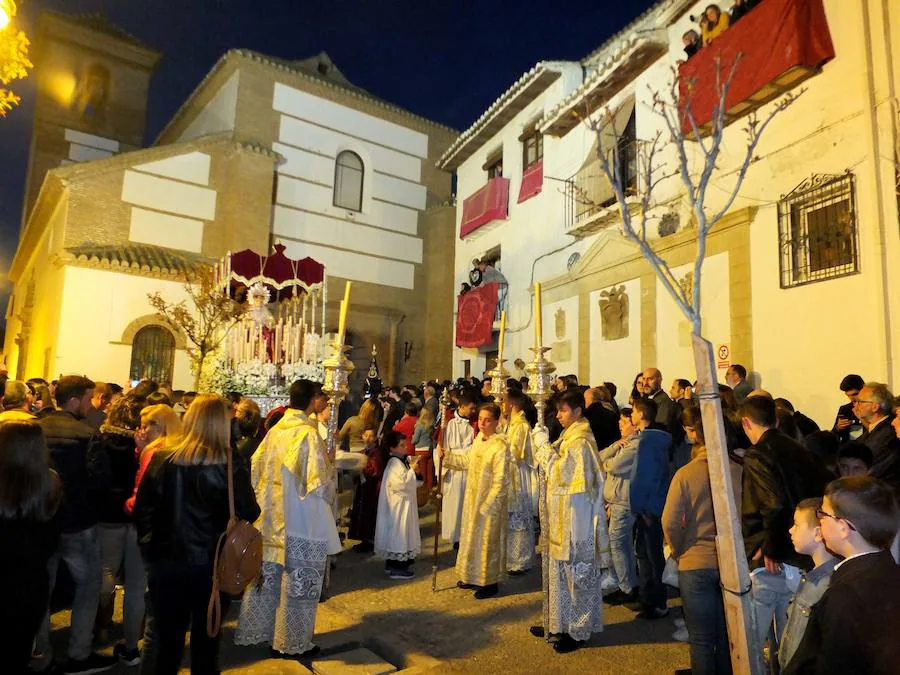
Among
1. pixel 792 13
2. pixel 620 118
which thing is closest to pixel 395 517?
pixel 792 13

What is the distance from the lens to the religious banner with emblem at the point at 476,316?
17234 millimetres

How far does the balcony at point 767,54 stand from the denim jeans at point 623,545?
15.5 feet

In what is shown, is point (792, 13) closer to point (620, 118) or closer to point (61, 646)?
point (620, 118)

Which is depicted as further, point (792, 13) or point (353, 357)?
point (353, 357)

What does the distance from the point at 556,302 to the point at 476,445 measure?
8.93 m

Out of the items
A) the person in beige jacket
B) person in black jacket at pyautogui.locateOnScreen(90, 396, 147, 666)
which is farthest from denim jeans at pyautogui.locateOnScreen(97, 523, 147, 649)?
the person in beige jacket

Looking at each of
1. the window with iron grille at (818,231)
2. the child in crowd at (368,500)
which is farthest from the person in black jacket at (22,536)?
the window with iron grille at (818,231)

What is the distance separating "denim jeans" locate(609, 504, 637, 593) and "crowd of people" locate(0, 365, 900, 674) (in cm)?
2

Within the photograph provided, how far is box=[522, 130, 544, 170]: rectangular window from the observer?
1653 centimetres

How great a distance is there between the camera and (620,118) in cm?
1275

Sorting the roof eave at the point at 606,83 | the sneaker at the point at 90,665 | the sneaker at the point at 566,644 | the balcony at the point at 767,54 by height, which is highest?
the roof eave at the point at 606,83

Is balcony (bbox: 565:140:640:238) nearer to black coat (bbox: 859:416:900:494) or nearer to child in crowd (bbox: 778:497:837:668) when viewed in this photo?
black coat (bbox: 859:416:900:494)

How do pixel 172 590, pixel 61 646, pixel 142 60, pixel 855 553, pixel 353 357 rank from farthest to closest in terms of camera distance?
pixel 142 60
pixel 353 357
pixel 61 646
pixel 172 590
pixel 855 553

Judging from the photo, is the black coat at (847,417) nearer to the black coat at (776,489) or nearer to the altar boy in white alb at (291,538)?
the black coat at (776,489)
